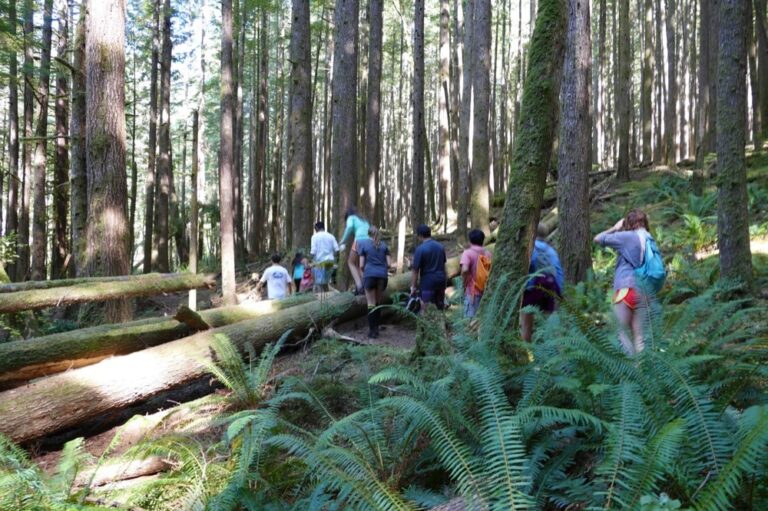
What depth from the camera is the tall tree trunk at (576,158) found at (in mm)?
9711

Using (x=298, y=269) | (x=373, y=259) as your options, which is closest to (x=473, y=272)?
(x=373, y=259)

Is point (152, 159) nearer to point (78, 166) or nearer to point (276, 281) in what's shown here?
point (78, 166)

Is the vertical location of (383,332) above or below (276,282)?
below

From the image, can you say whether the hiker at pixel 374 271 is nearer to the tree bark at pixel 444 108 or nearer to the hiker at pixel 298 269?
the hiker at pixel 298 269

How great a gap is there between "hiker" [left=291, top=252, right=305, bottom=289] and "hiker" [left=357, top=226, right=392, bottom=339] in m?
3.55

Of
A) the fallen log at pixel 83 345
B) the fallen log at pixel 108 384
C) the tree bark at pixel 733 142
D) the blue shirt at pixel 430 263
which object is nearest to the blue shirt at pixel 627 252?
the tree bark at pixel 733 142

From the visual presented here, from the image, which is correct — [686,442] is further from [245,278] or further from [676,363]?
[245,278]

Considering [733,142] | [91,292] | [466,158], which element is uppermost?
[466,158]

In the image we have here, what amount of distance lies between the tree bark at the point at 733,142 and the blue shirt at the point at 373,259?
17.4 ft

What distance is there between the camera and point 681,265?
9.85m

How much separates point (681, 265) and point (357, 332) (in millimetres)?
6049

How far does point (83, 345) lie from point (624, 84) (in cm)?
1689

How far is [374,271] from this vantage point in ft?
31.7

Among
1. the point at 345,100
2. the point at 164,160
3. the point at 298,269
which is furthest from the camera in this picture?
the point at 164,160
